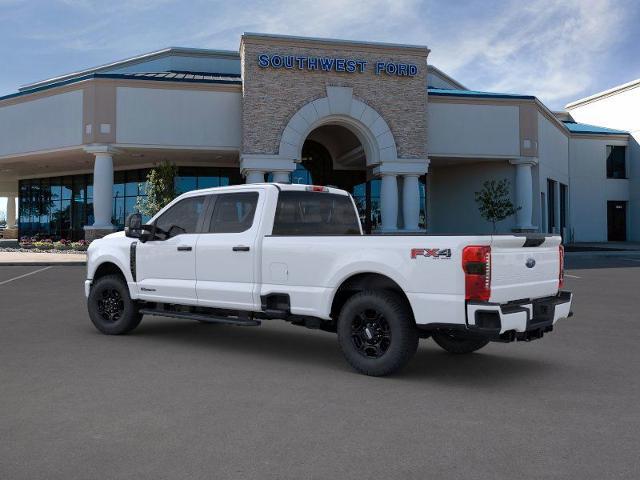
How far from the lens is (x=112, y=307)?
893 centimetres

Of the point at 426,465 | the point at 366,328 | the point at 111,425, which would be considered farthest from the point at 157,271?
the point at 426,465

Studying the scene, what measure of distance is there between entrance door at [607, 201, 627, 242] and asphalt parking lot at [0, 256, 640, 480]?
132 feet

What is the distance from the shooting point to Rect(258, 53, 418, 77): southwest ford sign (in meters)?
28.7

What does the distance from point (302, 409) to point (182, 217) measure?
4025mm

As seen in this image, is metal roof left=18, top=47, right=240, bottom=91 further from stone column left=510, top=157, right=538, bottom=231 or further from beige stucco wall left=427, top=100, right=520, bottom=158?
stone column left=510, top=157, right=538, bottom=231

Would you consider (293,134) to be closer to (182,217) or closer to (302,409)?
(182,217)

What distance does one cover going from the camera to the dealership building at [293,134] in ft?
95.7

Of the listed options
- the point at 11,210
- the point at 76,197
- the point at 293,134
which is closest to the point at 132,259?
the point at 293,134

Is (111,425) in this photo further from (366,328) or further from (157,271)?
(157,271)

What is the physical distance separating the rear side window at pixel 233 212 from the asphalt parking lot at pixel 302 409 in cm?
154

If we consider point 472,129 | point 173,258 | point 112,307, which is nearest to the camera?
point 173,258

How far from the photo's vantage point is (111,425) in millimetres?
4637

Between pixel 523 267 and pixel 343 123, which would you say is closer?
pixel 523 267

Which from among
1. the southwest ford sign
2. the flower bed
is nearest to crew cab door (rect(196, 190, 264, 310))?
the southwest ford sign
